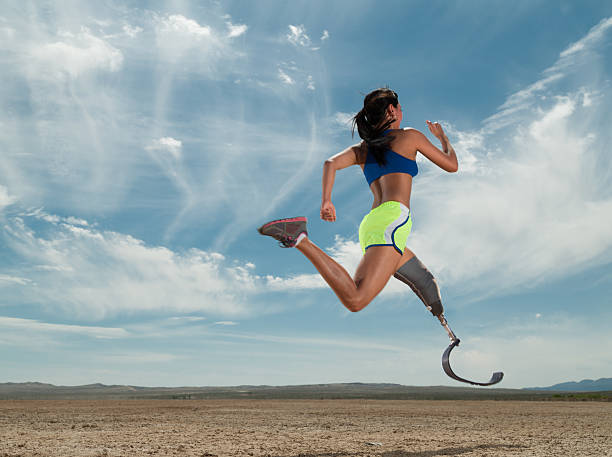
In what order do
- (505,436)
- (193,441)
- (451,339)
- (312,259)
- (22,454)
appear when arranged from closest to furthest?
1. (312,259)
2. (451,339)
3. (22,454)
4. (193,441)
5. (505,436)

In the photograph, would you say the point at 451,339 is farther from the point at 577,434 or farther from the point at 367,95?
the point at 577,434

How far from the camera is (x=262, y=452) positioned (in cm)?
1091

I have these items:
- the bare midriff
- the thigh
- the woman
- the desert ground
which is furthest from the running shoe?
the desert ground

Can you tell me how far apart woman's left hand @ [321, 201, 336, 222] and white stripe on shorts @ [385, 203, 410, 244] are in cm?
52

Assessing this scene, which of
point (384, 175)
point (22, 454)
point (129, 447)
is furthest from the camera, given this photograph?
point (129, 447)

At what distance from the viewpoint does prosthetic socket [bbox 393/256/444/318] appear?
17.5 feet

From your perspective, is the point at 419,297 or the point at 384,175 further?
the point at 419,297

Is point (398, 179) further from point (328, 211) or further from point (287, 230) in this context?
point (287, 230)

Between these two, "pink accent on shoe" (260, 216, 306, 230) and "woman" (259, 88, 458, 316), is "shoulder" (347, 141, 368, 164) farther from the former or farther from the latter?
"pink accent on shoe" (260, 216, 306, 230)

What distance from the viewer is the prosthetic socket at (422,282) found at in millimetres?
5344

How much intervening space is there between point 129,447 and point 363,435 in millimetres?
6458

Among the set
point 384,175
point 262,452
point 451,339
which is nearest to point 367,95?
point 384,175

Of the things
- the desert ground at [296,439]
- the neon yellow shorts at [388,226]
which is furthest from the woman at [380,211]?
the desert ground at [296,439]

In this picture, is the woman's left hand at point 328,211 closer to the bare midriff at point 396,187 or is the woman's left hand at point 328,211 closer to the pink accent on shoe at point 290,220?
the pink accent on shoe at point 290,220
